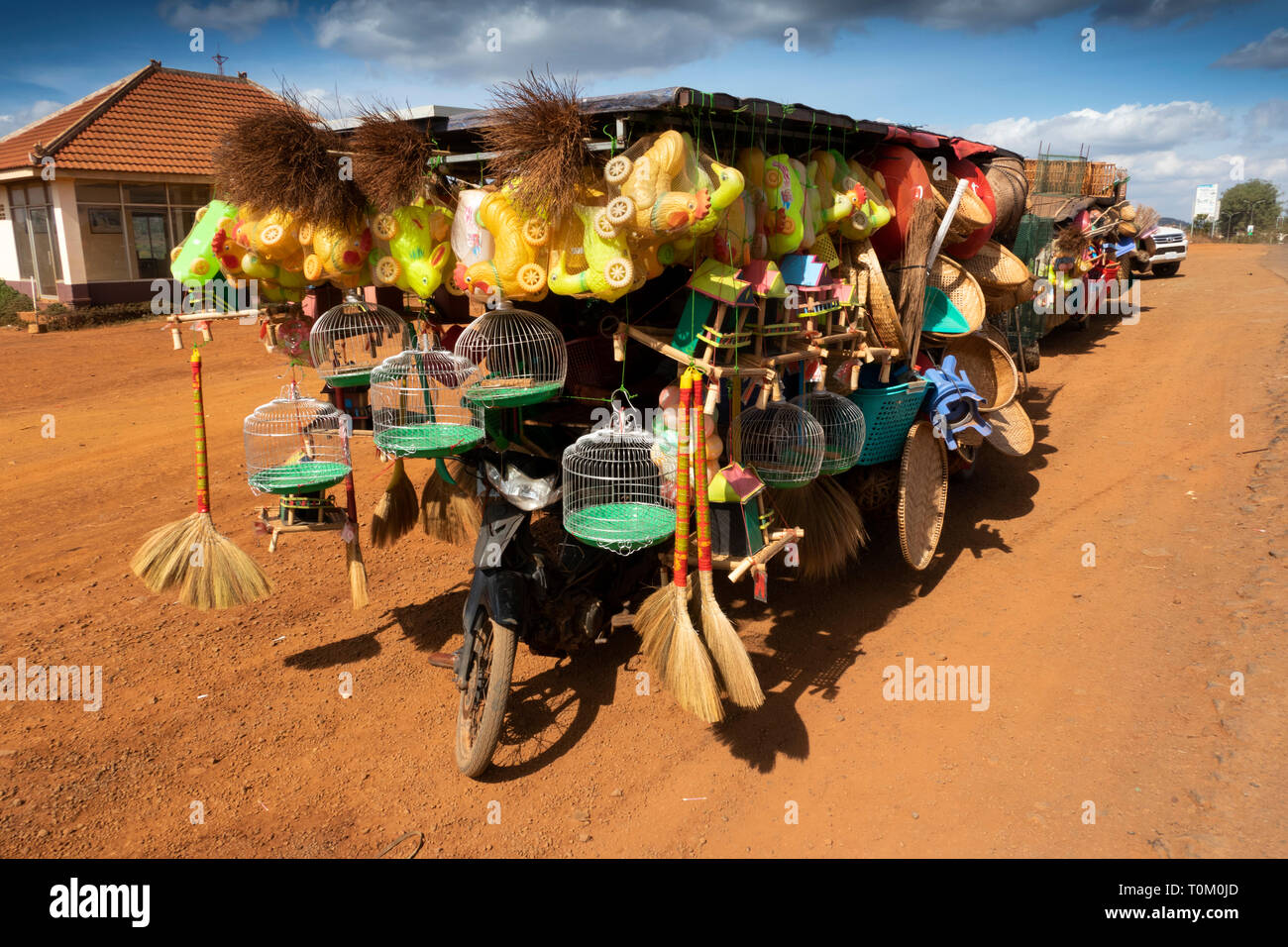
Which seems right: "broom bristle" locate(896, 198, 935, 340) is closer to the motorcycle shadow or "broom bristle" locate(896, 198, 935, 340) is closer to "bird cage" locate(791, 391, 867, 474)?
"bird cage" locate(791, 391, 867, 474)

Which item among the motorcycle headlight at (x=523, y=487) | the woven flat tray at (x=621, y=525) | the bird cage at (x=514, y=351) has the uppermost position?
the bird cage at (x=514, y=351)

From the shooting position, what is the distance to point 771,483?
171 inches

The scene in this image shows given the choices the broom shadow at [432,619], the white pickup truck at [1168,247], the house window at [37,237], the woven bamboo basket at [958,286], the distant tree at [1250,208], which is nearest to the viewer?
the broom shadow at [432,619]

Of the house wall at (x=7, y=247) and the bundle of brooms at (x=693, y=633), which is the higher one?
the house wall at (x=7, y=247)

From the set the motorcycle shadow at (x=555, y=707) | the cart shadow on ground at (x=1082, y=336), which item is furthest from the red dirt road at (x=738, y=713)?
the cart shadow on ground at (x=1082, y=336)

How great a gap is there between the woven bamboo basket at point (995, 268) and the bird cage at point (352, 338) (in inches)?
166

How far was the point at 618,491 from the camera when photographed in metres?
4.43

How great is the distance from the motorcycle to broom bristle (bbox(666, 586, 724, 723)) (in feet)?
2.40

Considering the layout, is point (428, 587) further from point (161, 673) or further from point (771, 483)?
point (771, 483)

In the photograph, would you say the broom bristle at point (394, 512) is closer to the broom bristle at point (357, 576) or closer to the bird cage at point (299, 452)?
the bird cage at point (299, 452)

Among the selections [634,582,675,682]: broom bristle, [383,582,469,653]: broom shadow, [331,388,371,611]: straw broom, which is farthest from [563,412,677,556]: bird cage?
[383,582,469,653]: broom shadow

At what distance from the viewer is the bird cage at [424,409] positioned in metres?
3.79

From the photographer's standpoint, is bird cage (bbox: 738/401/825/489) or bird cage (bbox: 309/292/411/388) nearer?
bird cage (bbox: 738/401/825/489)

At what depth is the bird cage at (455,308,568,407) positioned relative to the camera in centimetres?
418
